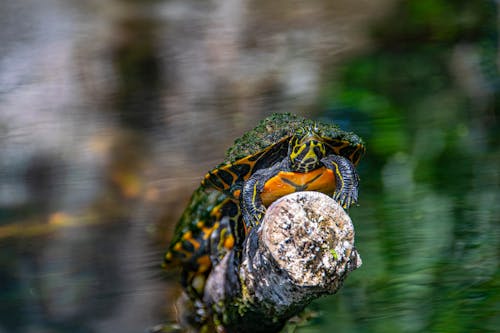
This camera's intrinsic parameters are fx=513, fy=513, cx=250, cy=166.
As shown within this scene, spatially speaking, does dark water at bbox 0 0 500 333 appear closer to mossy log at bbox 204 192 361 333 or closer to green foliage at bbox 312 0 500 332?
green foliage at bbox 312 0 500 332

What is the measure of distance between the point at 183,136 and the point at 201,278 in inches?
43.6

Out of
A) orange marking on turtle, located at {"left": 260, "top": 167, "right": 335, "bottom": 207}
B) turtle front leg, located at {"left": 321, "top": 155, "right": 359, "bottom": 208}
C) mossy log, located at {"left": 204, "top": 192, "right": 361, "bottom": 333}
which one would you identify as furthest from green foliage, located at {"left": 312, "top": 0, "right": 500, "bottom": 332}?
mossy log, located at {"left": 204, "top": 192, "right": 361, "bottom": 333}

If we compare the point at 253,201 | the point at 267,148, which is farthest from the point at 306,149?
the point at 253,201

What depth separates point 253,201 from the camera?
5.99 ft

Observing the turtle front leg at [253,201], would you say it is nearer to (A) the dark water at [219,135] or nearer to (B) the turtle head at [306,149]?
(B) the turtle head at [306,149]

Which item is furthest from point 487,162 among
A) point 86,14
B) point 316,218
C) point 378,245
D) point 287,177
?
point 86,14

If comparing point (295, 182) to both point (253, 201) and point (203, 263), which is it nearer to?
point (253, 201)

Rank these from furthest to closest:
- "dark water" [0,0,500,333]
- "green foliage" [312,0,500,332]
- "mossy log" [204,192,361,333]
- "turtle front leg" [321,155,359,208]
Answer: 1. "dark water" [0,0,500,333]
2. "green foliage" [312,0,500,332]
3. "turtle front leg" [321,155,359,208]
4. "mossy log" [204,192,361,333]

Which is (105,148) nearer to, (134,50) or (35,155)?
(35,155)

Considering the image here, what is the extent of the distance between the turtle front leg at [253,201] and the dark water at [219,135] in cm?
80

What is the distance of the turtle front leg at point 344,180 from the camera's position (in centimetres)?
178

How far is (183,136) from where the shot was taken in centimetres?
310

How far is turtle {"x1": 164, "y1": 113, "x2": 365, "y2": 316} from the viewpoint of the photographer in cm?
185

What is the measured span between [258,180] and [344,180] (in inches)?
12.7
